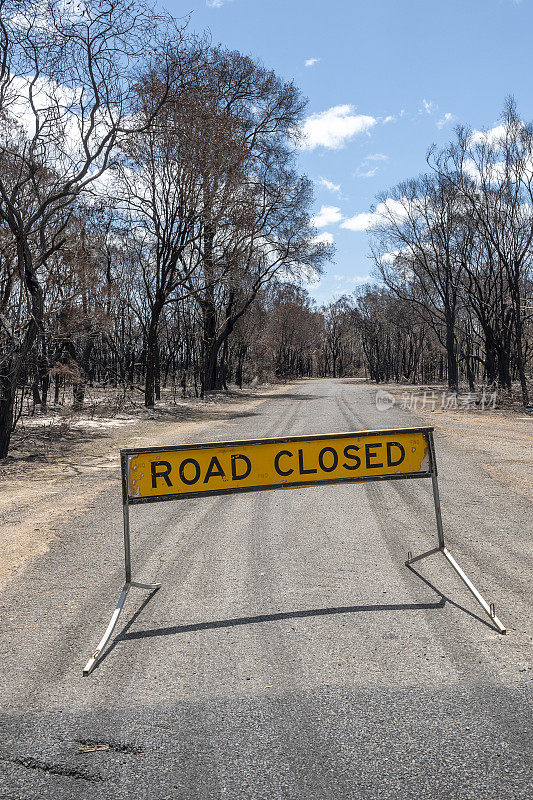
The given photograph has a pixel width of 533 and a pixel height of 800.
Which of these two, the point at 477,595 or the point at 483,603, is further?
the point at 477,595

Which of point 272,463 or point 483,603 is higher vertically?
point 272,463

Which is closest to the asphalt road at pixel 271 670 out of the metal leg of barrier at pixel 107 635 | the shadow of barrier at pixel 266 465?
the metal leg of barrier at pixel 107 635

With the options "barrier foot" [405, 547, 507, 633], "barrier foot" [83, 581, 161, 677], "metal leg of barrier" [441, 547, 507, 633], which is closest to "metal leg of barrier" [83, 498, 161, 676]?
"barrier foot" [83, 581, 161, 677]

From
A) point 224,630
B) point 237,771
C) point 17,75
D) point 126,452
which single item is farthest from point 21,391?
point 237,771

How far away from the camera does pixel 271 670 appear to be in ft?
11.2

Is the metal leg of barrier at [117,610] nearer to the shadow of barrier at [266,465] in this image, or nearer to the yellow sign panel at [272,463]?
the shadow of barrier at [266,465]

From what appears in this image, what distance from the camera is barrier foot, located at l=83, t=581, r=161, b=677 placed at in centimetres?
347


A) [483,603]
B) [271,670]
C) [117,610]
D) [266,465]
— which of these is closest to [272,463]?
[266,465]

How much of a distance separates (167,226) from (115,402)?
23.2 feet

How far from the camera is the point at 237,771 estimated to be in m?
2.55

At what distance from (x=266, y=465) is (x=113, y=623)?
1625 millimetres

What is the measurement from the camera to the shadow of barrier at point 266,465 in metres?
4.62

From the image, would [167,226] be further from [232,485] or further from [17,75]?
[232,485]

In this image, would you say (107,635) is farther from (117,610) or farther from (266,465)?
(266,465)
